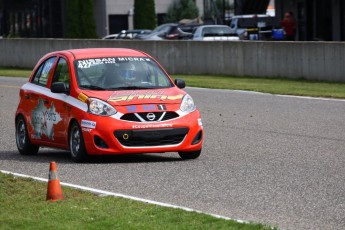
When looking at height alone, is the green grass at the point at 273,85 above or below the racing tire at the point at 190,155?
below

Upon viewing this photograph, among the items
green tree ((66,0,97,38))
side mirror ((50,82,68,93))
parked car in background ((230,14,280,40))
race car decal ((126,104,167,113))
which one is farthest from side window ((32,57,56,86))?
green tree ((66,0,97,38))

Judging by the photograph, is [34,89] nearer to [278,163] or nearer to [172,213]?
[278,163]

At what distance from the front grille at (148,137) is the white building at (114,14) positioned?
217 ft

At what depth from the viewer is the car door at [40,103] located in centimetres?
1445

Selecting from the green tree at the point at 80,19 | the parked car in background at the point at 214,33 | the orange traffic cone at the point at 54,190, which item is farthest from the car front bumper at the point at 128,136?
the green tree at the point at 80,19

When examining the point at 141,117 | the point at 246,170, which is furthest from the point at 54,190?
the point at 141,117

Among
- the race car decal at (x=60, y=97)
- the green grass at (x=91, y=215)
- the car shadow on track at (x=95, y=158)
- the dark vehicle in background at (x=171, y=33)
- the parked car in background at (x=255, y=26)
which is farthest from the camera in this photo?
the dark vehicle in background at (x=171, y=33)

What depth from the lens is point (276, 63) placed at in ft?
102

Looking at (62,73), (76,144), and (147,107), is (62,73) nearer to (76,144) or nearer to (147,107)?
(76,144)

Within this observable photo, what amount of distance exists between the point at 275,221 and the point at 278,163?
416 cm

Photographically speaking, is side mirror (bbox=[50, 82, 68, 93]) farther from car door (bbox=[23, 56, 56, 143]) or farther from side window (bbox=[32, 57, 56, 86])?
side window (bbox=[32, 57, 56, 86])

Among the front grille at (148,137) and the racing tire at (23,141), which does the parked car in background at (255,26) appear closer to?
the racing tire at (23,141)

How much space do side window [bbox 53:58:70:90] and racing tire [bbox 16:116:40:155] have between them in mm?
944

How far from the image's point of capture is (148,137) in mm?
13172
